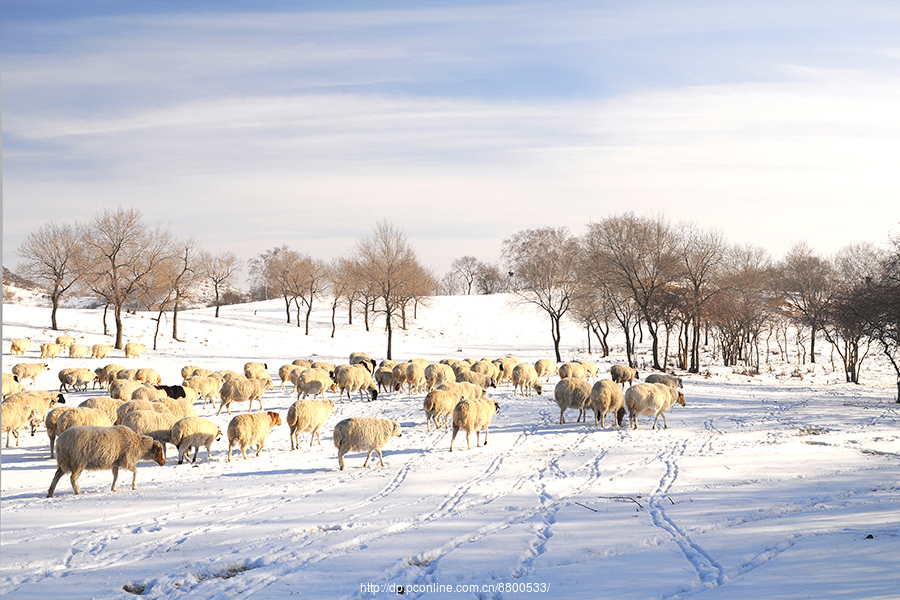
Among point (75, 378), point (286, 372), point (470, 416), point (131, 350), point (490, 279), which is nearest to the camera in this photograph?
point (470, 416)

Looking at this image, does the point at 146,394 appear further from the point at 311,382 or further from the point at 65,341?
the point at 65,341

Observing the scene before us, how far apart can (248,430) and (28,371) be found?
19.2 m

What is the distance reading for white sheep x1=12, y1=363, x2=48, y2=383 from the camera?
88.4 feet

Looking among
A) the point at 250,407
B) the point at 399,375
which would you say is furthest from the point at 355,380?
the point at 250,407

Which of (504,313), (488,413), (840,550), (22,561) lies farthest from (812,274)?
(22,561)

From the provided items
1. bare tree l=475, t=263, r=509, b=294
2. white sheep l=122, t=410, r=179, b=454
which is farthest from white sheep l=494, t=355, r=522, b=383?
bare tree l=475, t=263, r=509, b=294

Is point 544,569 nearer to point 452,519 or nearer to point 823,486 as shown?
point 452,519

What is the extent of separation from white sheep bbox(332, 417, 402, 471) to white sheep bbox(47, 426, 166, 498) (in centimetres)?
388

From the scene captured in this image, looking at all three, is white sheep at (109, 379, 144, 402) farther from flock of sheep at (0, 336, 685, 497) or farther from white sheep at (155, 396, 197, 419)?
white sheep at (155, 396, 197, 419)

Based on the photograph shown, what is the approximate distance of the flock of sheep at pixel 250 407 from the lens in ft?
38.1

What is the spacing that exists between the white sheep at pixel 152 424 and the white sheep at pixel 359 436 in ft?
13.6

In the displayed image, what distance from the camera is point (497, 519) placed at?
934cm

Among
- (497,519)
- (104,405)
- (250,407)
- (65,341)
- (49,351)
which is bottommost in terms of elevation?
(250,407)

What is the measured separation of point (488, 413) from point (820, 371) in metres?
37.8
